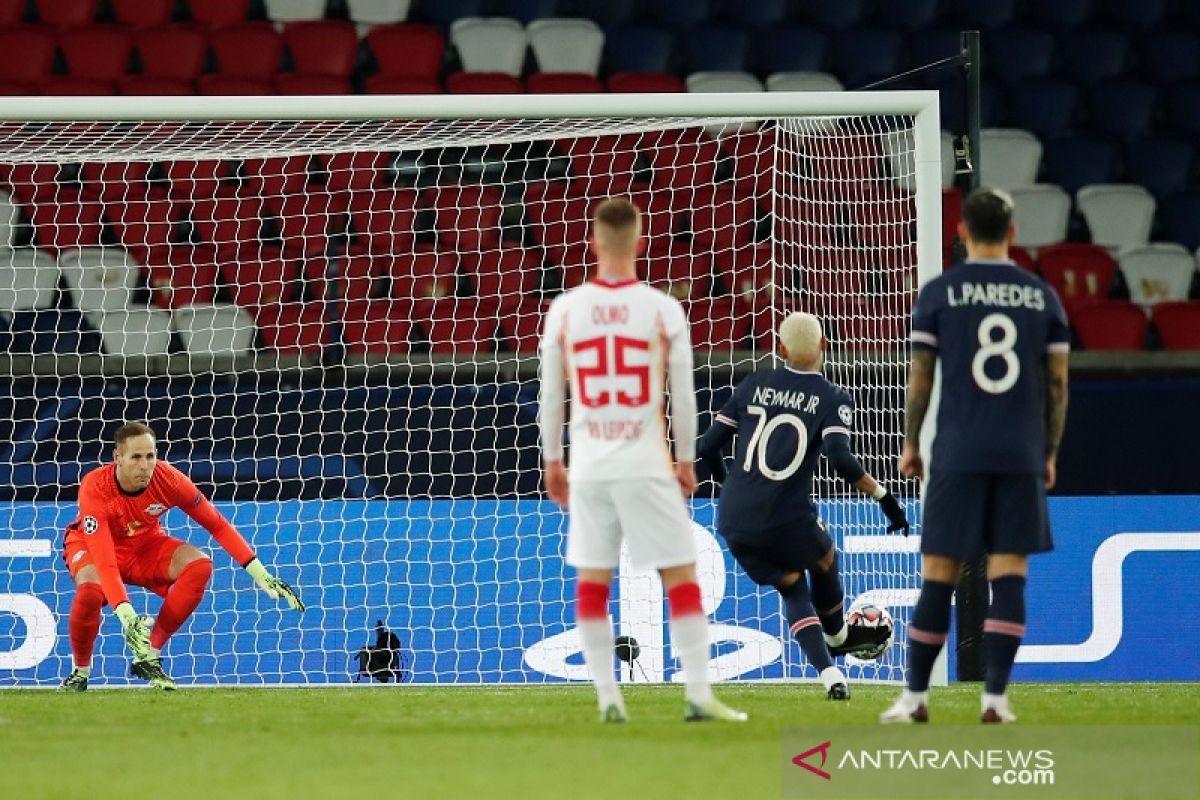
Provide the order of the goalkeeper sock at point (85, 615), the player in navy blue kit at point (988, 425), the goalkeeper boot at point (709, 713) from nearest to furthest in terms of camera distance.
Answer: the player in navy blue kit at point (988, 425)
the goalkeeper boot at point (709, 713)
the goalkeeper sock at point (85, 615)

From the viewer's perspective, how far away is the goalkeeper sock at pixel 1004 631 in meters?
5.55

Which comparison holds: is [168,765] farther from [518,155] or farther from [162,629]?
[518,155]

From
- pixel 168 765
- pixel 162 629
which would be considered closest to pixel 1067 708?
pixel 168 765

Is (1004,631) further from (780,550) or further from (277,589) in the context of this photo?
(277,589)

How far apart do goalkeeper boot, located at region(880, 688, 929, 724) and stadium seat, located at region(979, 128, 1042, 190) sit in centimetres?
885

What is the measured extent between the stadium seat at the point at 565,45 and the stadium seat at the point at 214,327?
3838 mm

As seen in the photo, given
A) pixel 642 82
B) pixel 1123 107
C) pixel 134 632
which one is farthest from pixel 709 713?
pixel 1123 107

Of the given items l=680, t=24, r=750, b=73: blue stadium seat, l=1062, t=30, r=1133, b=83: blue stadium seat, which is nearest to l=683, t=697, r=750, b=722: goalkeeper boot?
l=680, t=24, r=750, b=73: blue stadium seat

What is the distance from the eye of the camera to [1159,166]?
14242 mm

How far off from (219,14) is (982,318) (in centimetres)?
973

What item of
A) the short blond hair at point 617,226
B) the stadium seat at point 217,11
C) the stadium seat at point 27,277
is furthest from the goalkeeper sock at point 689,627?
the stadium seat at point 217,11

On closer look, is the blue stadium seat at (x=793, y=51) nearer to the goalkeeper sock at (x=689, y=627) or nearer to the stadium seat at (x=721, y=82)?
the stadium seat at (x=721, y=82)

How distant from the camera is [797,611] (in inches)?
283

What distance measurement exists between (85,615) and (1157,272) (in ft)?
27.3
